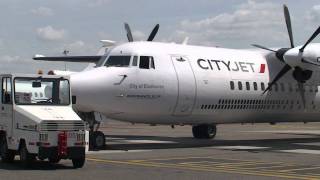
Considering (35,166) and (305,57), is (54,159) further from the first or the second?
(305,57)

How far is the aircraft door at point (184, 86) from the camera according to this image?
805 inches

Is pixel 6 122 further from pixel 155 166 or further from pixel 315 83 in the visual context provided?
pixel 315 83

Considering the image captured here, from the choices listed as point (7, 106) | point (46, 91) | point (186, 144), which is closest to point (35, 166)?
point (7, 106)

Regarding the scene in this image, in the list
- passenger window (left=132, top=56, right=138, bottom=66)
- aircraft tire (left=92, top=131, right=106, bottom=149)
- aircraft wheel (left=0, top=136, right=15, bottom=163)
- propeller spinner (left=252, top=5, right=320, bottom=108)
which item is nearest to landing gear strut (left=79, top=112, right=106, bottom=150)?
aircraft tire (left=92, top=131, right=106, bottom=149)

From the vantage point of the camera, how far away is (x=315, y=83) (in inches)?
967

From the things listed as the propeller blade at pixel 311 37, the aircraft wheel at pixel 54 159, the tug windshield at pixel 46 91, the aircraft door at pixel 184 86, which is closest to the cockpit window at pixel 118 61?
the aircraft door at pixel 184 86

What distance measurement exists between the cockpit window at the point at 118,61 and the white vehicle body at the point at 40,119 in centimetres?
539

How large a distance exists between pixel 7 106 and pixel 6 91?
0.43 metres

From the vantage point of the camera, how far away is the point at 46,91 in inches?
569

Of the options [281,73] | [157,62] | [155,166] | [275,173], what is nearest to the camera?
[275,173]

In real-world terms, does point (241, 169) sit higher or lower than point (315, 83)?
lower

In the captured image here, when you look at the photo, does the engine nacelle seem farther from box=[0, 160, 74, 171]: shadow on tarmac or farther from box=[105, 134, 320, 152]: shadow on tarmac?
box=[0, 160, 74, 171]: shadow on tarmac

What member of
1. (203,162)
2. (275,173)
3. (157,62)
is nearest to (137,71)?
(157,62)

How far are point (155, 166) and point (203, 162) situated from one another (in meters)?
1.84
